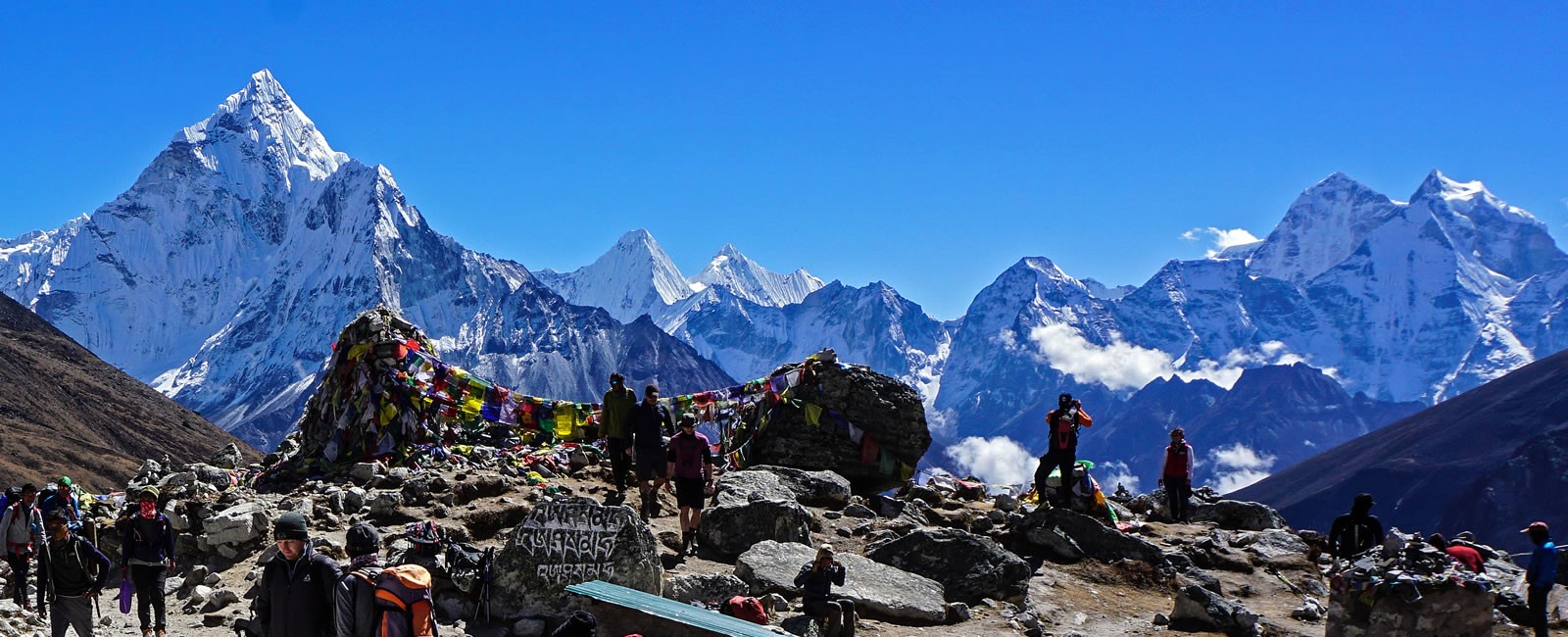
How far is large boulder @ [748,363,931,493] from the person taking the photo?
2325 centimetres

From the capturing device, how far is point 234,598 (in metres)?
14.6

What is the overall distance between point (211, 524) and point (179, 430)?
14649cm

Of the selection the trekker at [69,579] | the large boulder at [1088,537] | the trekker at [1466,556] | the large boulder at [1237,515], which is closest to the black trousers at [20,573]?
the trekker at [69,579]

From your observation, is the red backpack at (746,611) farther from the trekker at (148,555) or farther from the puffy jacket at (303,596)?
the trekker at (148,555)

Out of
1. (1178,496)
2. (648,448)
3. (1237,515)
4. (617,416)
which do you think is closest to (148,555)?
(648,448)

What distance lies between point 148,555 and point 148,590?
44cm

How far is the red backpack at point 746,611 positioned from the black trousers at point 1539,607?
8.90 m

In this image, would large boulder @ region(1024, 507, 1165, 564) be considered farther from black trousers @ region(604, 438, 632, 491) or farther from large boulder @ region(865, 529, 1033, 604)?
black trousers @ region(604, 438, 632, 491)

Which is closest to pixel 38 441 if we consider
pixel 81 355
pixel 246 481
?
pixel 81 355

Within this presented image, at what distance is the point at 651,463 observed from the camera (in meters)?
17.5

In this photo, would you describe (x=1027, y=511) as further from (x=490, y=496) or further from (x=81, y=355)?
(x=81, y=355)

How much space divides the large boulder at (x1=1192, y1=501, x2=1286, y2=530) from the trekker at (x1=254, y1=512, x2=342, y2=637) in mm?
17204

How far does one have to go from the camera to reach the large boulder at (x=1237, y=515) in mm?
22547

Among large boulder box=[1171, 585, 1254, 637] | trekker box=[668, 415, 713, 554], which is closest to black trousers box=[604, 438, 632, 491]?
trekker box=[668, 415, 713, 554]
